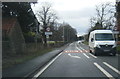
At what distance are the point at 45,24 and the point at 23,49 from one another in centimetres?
3123

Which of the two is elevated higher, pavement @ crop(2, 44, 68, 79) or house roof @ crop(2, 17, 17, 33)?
house roof @ crop(2, 17, 17, 33)

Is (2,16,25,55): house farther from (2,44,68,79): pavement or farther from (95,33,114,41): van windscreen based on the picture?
(95,33,114,41): van windscreen

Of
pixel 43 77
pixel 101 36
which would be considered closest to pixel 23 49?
pixel 101 36

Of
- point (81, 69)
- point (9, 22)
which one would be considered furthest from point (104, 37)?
point (81, 69)

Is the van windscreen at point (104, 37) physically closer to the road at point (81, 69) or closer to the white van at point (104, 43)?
the white van at point (104, 43)

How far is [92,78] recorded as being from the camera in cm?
1015

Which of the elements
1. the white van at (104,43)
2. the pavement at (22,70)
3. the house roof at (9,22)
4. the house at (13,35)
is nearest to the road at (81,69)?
the pavement at (22,70)

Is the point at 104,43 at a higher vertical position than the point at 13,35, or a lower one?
lower

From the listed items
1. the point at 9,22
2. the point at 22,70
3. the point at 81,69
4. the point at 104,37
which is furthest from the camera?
the point at 104,37

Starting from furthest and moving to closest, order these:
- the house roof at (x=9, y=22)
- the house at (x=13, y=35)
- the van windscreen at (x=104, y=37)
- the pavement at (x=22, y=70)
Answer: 1. the van windscreen at (x=104, y=37)
2. the house roof at (x=9, y=22)
3. the house at (x=13, y=35)
4. the pavement at (x=22, y=70)

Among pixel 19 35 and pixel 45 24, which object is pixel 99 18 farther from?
pixel 19 35

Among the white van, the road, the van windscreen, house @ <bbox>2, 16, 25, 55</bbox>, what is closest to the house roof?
house @ <bbox>2, 16, 25, 55</bbox>

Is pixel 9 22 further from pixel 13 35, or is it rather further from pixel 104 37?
pixel 104 37

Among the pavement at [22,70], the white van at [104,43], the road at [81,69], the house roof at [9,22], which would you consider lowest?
the road at [81,69]
